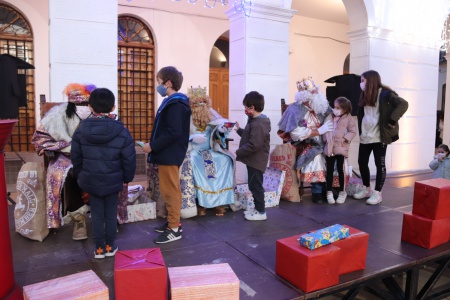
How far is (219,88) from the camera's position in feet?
32.8

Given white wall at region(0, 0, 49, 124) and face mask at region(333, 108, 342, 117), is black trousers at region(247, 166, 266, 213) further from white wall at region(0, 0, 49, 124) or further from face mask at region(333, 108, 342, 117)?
white wall at region(0, 0, 49, 124)

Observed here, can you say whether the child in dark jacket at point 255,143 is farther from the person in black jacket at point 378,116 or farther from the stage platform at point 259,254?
the person in black jacket at point 378,116

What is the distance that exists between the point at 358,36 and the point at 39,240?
210 inches

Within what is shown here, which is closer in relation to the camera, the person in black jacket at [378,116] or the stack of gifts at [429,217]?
the stack of gifts at [429,217]

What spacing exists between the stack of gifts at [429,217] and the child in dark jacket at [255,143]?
1.27 m

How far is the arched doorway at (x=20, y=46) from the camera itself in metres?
7.64

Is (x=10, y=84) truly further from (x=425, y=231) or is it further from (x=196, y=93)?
(x=425, y=231)

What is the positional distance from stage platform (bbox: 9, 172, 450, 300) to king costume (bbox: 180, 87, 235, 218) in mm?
172

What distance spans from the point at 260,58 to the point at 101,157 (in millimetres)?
3141

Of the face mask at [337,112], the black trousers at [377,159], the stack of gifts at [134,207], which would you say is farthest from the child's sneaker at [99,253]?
the black trousers at [377,159]

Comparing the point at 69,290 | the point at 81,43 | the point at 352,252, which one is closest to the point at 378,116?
the point at 352,252

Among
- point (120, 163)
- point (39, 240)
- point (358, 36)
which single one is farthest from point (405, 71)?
point (39, 240)

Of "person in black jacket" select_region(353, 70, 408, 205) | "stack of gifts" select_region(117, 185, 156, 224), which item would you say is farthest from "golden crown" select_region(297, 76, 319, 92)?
"stack of gifts" select_region(117, 185, 156, 224)

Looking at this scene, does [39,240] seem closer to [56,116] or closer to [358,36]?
[56,116]
